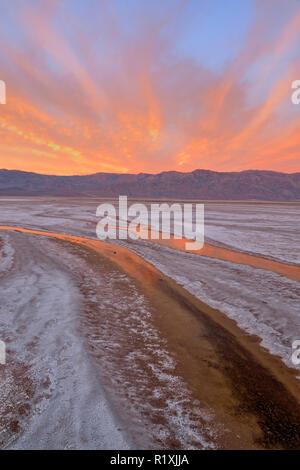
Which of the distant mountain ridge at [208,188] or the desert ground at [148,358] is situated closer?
the desert ground at [148,358]

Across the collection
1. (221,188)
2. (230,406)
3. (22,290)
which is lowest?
(230,406)

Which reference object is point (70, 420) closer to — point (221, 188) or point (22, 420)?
point (22, 420)

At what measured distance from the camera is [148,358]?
11.6 ft

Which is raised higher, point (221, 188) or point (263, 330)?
point (221, 188)

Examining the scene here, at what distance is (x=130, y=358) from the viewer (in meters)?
3.54

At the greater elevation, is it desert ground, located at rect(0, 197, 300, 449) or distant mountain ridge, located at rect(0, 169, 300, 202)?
distant mountain ridge, located at rect(0, 169, 300, 202)

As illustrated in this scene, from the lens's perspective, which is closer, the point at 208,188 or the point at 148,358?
the point at 148,358

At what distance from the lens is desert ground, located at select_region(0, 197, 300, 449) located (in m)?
2.38

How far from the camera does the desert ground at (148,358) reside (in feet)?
7.80

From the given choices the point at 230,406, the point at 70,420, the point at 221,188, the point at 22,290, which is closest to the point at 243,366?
the point at 230,406

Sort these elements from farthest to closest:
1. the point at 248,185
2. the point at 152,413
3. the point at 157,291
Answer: the point at 248,185, the point at 157,291, the point at 152,413

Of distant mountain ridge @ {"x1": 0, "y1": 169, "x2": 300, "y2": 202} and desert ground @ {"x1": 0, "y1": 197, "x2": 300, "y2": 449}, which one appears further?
distant mountain ridge @ {"x1": 0, "y1": 169, "x2": 300, "y2": 202}

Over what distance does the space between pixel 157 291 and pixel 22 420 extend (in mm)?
4153

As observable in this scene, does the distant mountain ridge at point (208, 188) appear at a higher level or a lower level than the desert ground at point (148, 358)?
higher
